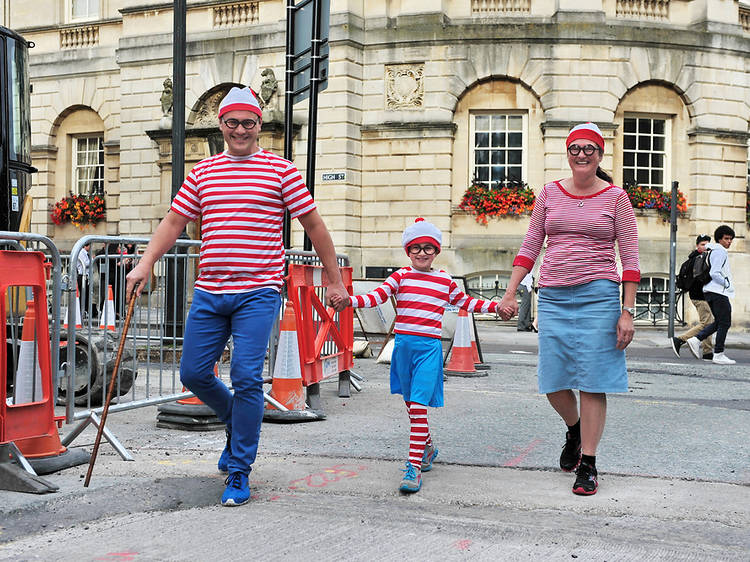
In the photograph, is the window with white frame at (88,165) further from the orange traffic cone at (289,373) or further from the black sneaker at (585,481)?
the black sneaker at (585,481)

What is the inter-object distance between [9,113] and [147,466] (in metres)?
4.28

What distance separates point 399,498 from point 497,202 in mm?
16137

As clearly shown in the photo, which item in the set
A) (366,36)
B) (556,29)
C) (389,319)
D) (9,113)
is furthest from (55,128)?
(9,113)

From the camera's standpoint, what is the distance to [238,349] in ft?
15.6

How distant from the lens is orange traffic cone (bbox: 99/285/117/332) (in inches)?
267

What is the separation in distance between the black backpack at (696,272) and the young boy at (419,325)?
8866 millimetres

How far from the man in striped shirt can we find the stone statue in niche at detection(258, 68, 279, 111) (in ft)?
54.2

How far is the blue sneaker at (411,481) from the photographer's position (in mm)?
4805

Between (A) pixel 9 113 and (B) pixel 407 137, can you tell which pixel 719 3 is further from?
(A) pixel 9 113

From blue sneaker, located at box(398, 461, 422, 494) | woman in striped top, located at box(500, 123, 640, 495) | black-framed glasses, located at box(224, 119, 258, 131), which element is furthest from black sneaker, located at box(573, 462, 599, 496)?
black-framed glasses, located at box(224, 119, 258, 131)

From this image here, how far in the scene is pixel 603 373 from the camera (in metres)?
5.04

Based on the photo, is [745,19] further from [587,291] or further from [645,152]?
[587,291]

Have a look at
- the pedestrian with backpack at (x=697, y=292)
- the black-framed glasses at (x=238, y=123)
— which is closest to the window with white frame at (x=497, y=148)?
the pedestrian with backpack at (x=697, y=292)

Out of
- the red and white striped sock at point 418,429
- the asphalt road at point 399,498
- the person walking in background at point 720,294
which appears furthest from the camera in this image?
A: the person walking in background at point 720,294
